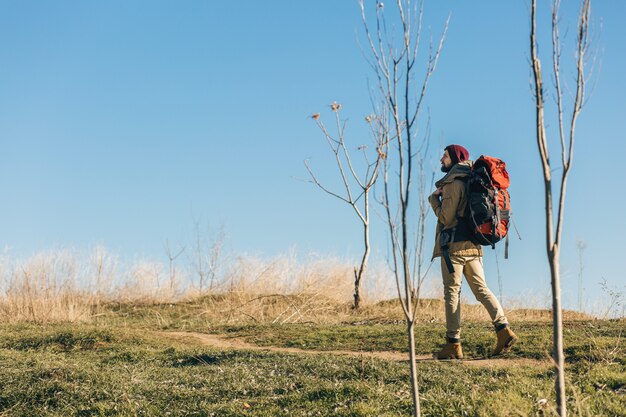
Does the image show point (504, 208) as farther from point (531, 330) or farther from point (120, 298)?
point (120, 298)

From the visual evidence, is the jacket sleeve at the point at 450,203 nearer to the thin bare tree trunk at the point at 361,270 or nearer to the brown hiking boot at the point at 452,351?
the brown hiking boot at the point at 452,351

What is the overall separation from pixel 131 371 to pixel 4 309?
940cm

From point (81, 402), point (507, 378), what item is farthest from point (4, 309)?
point (507, 378)

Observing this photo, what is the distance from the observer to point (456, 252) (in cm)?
842

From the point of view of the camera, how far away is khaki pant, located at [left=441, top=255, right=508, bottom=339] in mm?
8469

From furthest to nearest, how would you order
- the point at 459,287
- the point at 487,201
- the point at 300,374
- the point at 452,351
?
1. the point at 452,351
2. the point at 459,287
3. the point at 487,201
4. the point at 300,374

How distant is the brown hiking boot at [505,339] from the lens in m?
8.60

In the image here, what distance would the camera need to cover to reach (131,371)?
834 cm

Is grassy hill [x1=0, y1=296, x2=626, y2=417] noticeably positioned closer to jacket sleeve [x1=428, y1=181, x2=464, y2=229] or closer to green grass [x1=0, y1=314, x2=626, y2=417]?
green grass [x1=0, y1=314, x2=626, y2=417]

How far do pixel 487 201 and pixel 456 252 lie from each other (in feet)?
2.33

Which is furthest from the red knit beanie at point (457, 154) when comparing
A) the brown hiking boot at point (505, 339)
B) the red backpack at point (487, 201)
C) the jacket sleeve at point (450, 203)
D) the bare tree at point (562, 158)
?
the bare tree at point (562, 158)

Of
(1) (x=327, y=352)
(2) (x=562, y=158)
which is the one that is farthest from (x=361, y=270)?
(2) (x=562, y=158)

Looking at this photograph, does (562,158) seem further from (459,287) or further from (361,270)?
(361,270)

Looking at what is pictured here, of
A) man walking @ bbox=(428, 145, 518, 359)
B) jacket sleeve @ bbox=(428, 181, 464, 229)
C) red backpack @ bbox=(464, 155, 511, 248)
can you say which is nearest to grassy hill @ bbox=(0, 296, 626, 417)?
man walking @ bbox=(428, 145, 518, 359)
